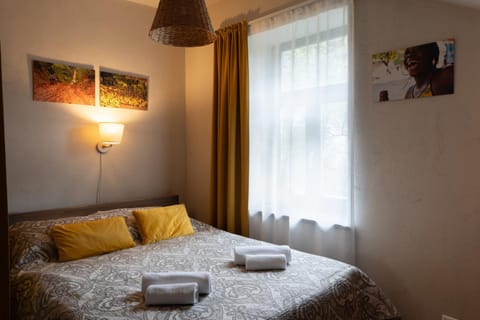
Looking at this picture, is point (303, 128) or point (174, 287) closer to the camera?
point (174, 287)

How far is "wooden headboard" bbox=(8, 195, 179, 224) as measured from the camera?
2.47 meters

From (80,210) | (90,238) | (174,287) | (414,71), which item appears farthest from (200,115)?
(174,287)

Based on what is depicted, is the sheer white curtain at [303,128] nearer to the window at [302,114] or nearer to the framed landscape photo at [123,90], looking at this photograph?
the window at [302,114]

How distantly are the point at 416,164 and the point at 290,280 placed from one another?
3.59ft

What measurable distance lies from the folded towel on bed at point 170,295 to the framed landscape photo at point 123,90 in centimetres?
199

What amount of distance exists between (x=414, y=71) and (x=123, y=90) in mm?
2447

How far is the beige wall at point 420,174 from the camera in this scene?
1.81m

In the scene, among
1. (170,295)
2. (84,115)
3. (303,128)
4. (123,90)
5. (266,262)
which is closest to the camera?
(170,295)

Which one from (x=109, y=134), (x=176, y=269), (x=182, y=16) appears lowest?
(x=176, y=269)

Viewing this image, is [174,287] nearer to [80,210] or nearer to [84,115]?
[80,210]

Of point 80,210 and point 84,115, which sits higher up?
point 84,115

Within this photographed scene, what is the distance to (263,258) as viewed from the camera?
6.26 ft

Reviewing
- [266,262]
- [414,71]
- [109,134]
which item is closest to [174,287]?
[266,262]

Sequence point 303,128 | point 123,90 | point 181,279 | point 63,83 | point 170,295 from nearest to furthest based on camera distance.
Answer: point 170,295
point 181,279
point 303,128
point 63,83
point 123,90
